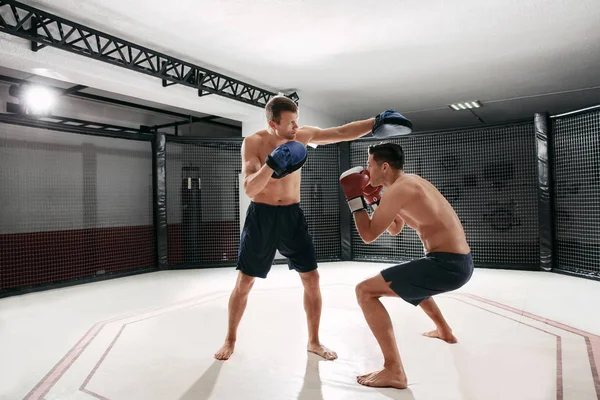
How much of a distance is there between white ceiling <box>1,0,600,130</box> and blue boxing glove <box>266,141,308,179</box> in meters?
2.15

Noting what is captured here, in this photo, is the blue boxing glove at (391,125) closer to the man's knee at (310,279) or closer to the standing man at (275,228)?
the standing man at (275,228)

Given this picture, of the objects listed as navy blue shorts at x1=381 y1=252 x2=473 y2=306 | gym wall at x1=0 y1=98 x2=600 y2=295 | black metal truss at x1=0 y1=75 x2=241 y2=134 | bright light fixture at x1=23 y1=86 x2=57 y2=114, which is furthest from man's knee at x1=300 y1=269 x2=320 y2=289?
bright light fixture at x1=23 y1=86 x2=57 y2=114

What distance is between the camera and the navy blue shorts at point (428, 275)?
5.79 feet

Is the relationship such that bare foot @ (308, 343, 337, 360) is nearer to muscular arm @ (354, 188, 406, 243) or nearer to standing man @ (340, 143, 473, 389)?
standing man @ (340, 143, 473, 389)

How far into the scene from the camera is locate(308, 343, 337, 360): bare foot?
2.09 m

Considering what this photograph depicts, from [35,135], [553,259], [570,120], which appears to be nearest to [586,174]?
[570,120]

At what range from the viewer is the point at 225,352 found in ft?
7.03

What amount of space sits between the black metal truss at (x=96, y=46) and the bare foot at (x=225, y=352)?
121 inches

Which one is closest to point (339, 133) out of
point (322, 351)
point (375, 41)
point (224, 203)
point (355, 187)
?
point (355, 187)

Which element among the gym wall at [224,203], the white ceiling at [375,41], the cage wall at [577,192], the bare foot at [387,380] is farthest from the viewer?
the gym wall at [224,203]

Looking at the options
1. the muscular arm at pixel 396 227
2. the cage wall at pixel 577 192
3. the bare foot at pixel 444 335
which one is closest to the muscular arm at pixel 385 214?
the muscular arm at pixel 396 227

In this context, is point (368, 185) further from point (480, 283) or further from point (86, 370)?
point (480, 283)

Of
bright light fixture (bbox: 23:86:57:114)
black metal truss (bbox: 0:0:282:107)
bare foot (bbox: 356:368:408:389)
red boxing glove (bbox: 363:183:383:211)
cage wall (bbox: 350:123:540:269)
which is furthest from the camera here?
bright light fixture (bbox: 23:86:57:114)

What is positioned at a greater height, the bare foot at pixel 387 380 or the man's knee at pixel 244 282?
the man's knee at pixel 244 282
